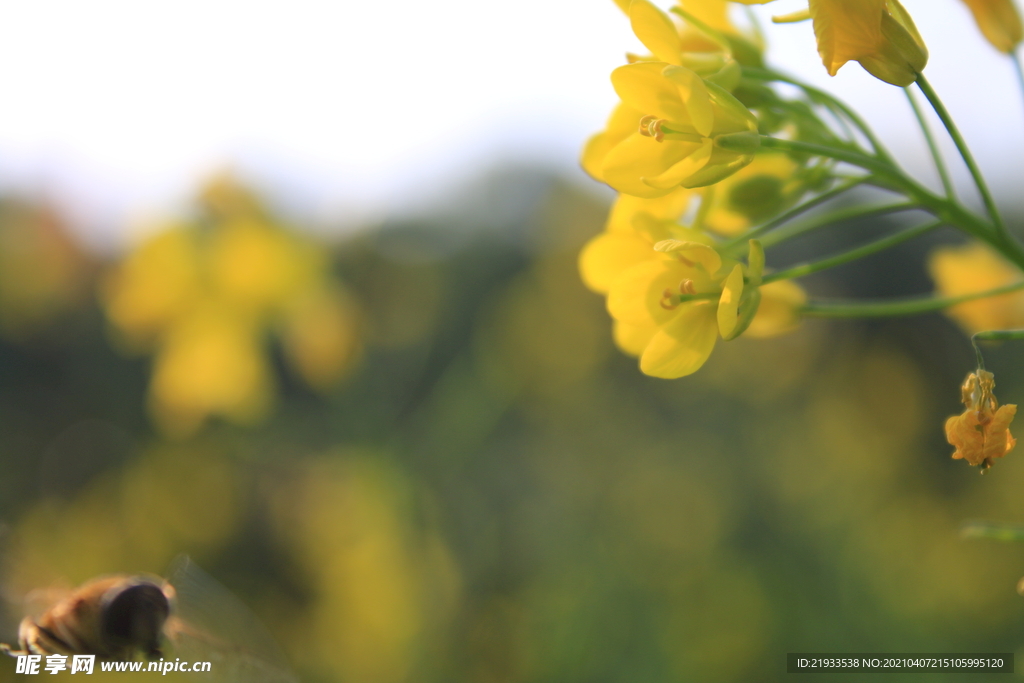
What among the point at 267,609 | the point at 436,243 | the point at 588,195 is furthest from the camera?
the point at 436,243

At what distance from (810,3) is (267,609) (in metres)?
3.66

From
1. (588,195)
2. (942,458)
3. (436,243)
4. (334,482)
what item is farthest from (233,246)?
(942,458)

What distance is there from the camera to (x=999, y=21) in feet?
2.81

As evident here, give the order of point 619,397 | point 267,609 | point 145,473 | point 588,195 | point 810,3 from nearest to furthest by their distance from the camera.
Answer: point 810,3 → point 267,609 → point 145,473 → point 619,397 → point 588,195

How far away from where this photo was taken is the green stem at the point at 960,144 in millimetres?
614

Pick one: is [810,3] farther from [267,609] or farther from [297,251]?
[267,609]

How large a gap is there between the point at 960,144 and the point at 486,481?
3881 millimetres

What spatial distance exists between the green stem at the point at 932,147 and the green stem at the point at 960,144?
0.05 m

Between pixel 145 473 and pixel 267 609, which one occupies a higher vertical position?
pixel 145 473

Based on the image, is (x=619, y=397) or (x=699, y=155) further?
(x=619, y=397)

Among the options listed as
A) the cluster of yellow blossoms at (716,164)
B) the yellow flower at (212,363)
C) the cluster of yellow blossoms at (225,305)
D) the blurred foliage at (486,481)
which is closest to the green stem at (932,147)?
the cluster of yellow blossoms at (716,164)

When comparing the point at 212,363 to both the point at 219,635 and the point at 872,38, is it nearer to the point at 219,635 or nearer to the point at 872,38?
the point at 219,635

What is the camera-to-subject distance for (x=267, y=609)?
3.55 meters

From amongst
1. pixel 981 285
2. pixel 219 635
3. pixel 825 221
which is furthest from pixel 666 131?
pixel 219 635
